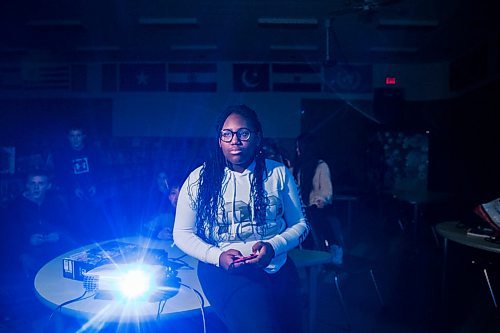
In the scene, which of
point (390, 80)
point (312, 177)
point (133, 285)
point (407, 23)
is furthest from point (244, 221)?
point (390, 80)

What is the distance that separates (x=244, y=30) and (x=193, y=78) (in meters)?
2.51

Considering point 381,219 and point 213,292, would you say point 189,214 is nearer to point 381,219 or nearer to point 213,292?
point 213,292

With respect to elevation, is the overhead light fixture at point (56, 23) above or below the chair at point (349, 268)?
above

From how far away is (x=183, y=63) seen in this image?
857 centimetres

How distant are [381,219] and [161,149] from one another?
14.8 ft

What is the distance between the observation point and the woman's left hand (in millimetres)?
1694

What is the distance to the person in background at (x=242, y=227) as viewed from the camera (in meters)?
1.69

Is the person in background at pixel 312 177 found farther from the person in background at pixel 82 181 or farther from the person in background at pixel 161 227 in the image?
the person in background at pixel 82 181

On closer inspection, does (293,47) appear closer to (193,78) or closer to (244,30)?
(244,30)

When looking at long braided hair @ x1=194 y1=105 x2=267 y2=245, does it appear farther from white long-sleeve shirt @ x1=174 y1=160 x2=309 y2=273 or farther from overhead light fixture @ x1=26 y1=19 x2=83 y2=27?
overhead light fixture @ x1=26 y1=19 x2=83 y2=27

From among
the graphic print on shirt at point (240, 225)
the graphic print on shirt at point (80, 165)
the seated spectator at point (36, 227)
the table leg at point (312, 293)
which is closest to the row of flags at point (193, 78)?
the graphic print on shirt at point (80, 165)

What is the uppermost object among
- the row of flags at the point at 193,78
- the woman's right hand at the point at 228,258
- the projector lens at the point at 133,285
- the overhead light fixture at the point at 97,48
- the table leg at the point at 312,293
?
Answer: the overhead light fixture at the point at 97,48

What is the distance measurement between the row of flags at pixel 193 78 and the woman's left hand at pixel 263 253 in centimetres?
720

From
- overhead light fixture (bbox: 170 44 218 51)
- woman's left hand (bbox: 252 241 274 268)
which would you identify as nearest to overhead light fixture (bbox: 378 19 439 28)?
overhead light fixture (bbox: 170 44 218 51)
